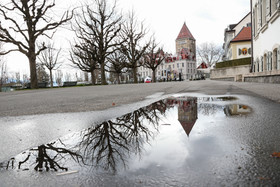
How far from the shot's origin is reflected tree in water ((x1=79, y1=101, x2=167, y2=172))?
4.77 ft

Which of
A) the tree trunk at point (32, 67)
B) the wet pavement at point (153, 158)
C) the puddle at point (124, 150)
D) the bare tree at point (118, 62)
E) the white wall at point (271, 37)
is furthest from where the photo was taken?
the bare tree at point (118, 62)

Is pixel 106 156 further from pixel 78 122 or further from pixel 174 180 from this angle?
pixel 78 122

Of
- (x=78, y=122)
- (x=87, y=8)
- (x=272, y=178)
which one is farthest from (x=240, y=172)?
(x=87, y=8)

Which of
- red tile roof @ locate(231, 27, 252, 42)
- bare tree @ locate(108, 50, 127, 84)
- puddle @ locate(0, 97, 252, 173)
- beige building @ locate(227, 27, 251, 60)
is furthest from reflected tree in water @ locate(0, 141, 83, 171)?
red tile roof @ locate(231, 27, 252, 42)

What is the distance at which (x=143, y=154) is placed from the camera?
5.02ft

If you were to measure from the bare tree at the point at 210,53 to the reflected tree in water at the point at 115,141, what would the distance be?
7822 centimetres

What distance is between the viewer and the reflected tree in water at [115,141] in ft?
4.77

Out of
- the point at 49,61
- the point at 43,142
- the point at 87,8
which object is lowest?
the point at 43,142

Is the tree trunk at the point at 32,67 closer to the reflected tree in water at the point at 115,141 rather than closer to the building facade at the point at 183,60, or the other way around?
the reflected tree in water at the point at 115,141

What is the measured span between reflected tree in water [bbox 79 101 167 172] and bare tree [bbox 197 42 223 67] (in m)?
78.2

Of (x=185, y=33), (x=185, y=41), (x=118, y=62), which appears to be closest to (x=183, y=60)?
(x=185, y=41)

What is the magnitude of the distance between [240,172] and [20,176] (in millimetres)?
1300

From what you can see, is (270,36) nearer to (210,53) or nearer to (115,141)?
(115,141)

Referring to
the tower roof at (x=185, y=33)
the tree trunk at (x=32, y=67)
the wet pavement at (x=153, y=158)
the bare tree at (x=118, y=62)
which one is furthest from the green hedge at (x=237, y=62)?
the tower roof at (x=185, y=33)
